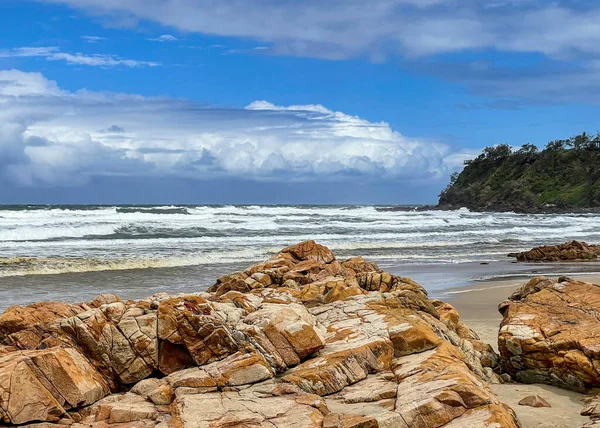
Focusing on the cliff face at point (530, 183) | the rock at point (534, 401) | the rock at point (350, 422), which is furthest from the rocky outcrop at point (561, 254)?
the cliff face at point (530, 183)

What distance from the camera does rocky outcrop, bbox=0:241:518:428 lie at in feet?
19.9

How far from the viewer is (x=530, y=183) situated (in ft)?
329

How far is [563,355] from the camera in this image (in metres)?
8.23

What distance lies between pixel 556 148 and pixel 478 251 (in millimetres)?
85366

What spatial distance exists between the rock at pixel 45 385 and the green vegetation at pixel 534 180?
8697 centimetres

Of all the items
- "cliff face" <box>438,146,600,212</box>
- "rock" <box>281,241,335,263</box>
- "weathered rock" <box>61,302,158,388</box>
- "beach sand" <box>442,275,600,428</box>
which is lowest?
"beach sand" <box>442,275,600,428</box>

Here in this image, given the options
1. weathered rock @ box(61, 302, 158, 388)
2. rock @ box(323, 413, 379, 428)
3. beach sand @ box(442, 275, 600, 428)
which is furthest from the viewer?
weathered rock @ box(61, 302, 158, 388)

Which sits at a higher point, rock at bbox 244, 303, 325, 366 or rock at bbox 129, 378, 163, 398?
rock at bbox 244, 303, 325, 366

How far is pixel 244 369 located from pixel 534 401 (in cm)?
357

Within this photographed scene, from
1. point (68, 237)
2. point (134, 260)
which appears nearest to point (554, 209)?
point (68, 237)

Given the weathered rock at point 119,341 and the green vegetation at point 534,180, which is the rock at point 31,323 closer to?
the weathered rock at point 119,341

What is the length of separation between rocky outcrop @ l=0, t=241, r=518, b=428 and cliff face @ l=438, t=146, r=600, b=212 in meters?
83.9

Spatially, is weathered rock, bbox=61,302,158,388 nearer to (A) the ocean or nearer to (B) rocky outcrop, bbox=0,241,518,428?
(B) rocky outcrop, bbox=0,241,518,428

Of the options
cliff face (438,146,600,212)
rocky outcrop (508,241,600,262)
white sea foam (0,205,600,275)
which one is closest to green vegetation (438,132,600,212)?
cliff face (438,146,600,212)
